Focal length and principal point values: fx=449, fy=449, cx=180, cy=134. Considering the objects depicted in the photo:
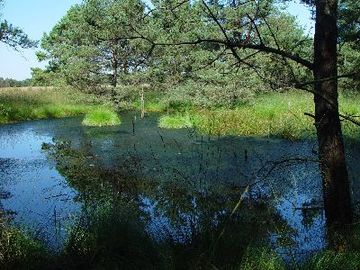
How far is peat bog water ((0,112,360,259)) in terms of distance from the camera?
5.11 m

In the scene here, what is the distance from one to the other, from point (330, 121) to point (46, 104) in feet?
80.3

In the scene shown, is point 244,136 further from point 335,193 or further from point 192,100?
point 335,193

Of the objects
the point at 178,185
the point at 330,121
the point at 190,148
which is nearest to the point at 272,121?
the point at 190,148

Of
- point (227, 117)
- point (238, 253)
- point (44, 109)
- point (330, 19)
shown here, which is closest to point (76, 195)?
point (238, 253)

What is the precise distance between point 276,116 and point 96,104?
12.6m

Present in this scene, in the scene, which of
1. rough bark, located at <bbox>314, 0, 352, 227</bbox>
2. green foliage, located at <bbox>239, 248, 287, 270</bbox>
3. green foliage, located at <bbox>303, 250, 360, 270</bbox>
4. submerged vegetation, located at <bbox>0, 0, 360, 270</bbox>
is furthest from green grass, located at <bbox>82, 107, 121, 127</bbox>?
green foliage, located at <bbox>303, 250, 360, 270</bbox>

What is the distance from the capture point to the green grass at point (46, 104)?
76.7 feet

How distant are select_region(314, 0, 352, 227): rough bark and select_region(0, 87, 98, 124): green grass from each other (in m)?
19.8

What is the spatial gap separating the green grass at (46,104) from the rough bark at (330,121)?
1978 centimetres

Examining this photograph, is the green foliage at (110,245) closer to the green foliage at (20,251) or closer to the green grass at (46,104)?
the green foliage at (20,251)

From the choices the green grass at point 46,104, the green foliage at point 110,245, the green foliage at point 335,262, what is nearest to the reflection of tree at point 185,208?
the green foliage at point 110,245

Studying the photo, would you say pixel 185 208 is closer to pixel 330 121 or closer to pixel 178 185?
pixel 178 185

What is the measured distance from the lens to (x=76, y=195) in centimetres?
775

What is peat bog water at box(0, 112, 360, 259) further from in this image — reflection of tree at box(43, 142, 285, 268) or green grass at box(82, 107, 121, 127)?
green grass at box(82, 107, 121, 127)
